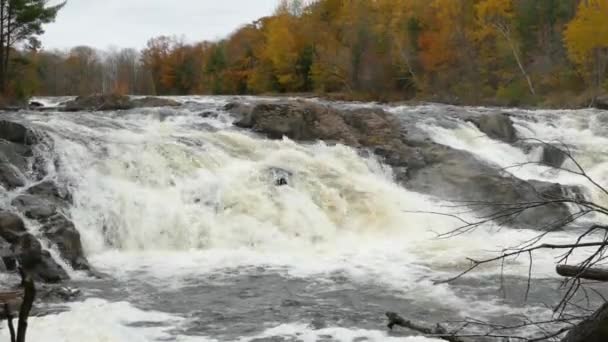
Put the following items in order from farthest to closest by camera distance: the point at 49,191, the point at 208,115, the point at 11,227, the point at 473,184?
the point at 208,115 < the point at 473,184 < the point at 49,191 < the point at 11,227

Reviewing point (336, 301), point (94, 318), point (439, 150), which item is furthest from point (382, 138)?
point (94, 318)

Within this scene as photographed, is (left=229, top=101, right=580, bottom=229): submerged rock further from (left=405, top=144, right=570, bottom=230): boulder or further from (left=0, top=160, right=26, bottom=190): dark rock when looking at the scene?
(left=0, top=160, right=26, bottom=190): dark rock

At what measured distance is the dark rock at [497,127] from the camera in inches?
752

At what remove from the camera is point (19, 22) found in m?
27.2

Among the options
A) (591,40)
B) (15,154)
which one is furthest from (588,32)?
(15,154)

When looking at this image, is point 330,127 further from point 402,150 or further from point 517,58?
point 517,58

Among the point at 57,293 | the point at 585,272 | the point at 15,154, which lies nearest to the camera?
the point at 585,272

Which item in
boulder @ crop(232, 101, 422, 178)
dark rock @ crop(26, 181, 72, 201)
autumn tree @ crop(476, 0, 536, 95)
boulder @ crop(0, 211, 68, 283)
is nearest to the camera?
boulder @ crop(0, 211, 68, 283)

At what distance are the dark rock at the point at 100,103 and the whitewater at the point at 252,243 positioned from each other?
4.76 metres

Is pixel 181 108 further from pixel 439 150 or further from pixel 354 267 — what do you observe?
pixel 354 267

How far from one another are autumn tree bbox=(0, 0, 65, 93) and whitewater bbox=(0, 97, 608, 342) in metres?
13.5

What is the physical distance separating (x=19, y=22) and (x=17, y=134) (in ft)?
58.1

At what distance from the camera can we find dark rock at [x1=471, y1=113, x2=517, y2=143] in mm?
19094

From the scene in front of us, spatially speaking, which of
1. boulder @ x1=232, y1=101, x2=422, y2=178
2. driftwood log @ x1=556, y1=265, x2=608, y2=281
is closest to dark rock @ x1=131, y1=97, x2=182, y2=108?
boulder @ x1=232, y1=101, x2=422, y2=178
